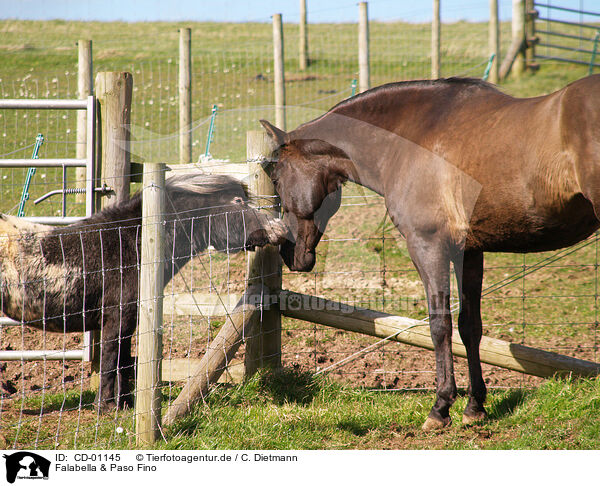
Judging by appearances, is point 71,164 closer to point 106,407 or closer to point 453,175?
point 106,407

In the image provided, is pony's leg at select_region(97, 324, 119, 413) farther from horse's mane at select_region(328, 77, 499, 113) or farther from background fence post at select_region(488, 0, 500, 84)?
background fence post at select_region(488, 0, 500, 84)

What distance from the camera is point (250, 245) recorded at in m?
4.38

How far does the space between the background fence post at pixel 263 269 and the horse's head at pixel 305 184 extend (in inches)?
3.7

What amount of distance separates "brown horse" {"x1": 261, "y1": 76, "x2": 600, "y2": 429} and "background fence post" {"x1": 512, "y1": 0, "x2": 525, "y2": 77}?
11.8 meters

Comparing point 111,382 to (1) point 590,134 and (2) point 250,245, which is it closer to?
(2) point 250,245

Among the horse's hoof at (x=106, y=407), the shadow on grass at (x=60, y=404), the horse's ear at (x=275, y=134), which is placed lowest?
the shadow on grass at (x=60, y=404)

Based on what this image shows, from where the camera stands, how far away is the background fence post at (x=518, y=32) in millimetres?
14570

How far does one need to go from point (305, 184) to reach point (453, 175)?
112cm

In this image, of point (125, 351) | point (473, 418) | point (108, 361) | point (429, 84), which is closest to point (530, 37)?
point (429, 84)

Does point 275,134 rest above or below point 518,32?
below

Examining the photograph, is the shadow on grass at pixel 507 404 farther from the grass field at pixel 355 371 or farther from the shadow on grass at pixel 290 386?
the shadow on grass at pixel 290 386

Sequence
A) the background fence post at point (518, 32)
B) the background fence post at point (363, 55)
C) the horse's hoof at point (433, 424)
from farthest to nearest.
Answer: the background fence post at point (518, 32), the background fence post at point (363, 55), the horse's hoof at point (433, 424)

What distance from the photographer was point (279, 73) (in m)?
9.92
